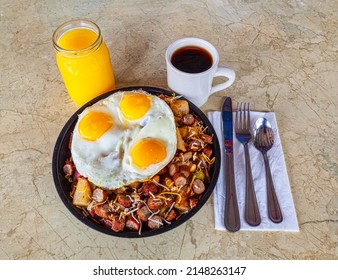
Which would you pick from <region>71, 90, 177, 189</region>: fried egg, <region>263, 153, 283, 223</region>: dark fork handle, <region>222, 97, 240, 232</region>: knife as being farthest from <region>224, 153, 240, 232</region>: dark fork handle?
<region>71, 90, 177, 189</region>: fried egg

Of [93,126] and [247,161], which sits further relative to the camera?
[247,161]

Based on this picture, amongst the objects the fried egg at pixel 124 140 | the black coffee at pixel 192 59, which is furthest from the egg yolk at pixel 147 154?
the black coffee at pixel 192 59

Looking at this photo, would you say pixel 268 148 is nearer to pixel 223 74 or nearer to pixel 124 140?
pixel 223 74

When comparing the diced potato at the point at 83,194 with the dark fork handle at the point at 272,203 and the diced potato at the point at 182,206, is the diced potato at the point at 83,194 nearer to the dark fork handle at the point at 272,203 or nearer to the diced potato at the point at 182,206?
the diced potato at the point at 182,206

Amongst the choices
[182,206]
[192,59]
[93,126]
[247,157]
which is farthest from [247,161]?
[93,126]

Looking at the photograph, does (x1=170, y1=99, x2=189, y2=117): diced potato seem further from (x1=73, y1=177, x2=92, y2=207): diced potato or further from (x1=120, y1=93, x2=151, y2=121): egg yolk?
(x1=73, y1=177, x2=92, y2=207): diced potato

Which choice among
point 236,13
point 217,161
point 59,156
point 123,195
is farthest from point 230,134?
point 236,13
